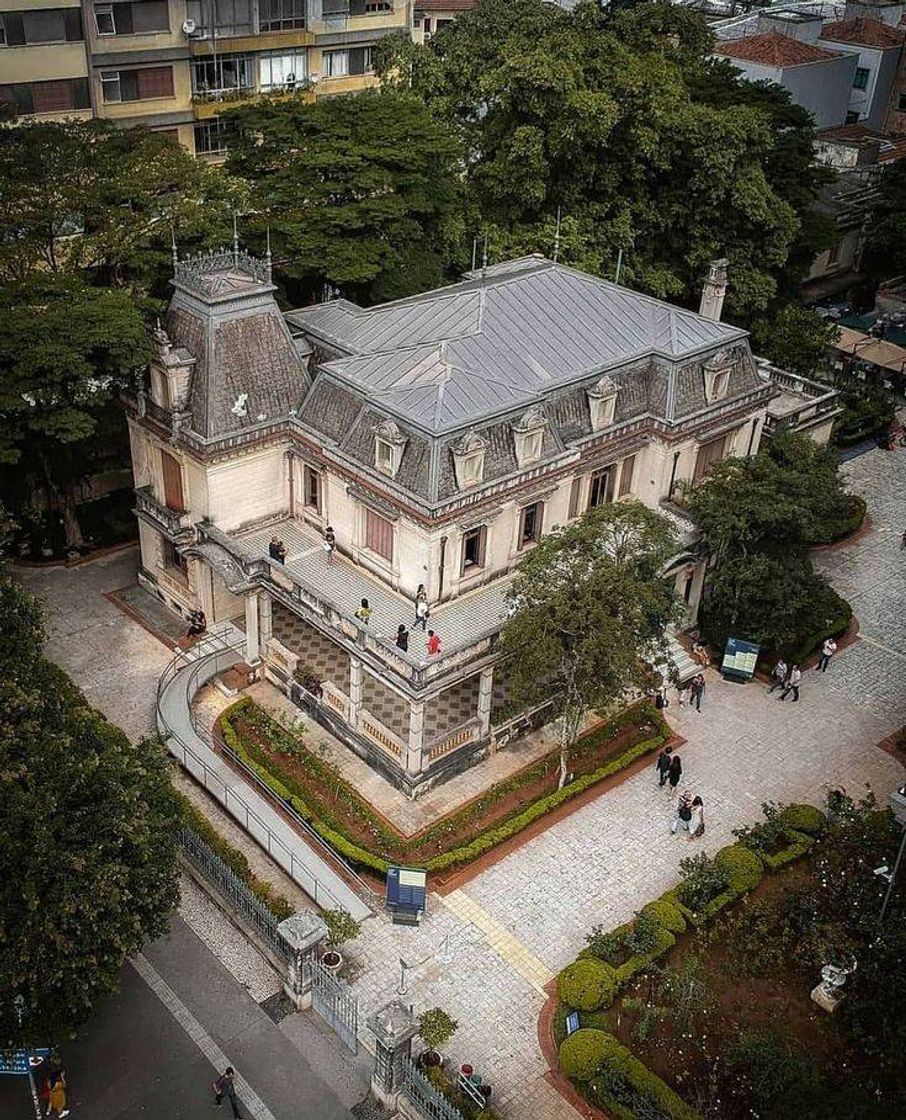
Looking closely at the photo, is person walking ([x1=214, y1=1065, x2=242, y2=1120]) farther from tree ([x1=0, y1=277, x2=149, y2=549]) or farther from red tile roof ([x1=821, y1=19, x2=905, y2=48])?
red tile roof ([x1=821, y1=19, x2=905, y2=48])

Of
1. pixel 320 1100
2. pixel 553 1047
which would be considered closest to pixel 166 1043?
pixel 320 1100

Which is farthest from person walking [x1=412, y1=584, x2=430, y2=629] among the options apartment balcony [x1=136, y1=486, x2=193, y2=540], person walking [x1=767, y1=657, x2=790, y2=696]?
person walking [x1=767, y1=657, x2=790, y2=696]

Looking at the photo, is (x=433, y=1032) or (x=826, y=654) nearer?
(x=433, y=1032)

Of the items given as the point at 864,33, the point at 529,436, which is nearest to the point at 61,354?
the point at 529,436

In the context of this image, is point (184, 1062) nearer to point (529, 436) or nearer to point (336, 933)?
point (336, 933)

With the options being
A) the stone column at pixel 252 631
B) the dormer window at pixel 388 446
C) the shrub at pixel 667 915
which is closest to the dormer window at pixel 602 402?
the dormer window at pixel 388 446

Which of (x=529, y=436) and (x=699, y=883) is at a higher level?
(x=529, y=436)
